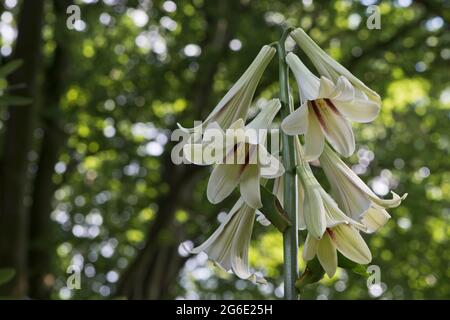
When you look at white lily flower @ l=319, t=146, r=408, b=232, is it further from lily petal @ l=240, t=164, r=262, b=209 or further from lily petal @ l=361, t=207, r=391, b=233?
lily petal @ l=240, t=164, r=262, b=209

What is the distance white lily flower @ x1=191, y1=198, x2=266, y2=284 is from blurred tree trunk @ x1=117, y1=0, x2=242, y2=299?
4.65 meters

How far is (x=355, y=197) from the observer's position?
4.40ft

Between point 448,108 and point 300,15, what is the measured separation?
2152 millimetres

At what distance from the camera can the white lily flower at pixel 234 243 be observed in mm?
1346

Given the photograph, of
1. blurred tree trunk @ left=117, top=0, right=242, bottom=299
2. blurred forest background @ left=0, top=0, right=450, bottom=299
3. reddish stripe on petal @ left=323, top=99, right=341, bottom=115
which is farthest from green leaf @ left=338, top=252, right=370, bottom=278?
blurred tree trunk @ left=117, top=0, right=242, bottom=299

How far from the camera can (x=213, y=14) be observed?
6.01 metres

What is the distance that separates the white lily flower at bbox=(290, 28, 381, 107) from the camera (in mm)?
1369

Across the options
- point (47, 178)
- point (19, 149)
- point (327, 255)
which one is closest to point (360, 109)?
point (327, 255)

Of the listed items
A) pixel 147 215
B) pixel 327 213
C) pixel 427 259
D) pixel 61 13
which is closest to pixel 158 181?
pixel 147 215

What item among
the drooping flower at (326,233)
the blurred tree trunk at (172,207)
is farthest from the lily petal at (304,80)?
the blurred tree trunk at (172,207)

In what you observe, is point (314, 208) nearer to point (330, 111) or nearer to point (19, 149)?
point (330, 111)

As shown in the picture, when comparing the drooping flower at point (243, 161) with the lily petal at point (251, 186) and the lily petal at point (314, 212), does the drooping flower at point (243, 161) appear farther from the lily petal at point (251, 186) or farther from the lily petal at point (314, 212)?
the lily petal at point (314, 212)

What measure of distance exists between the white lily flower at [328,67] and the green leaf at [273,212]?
0.98 feet
